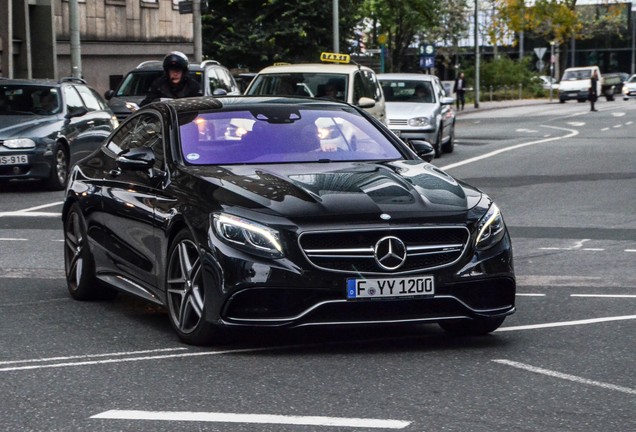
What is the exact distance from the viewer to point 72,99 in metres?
22.2

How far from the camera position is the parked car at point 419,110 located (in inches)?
1134

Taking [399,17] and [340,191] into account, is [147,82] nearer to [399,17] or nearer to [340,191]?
[340,191]

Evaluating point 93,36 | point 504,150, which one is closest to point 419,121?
point 504,150

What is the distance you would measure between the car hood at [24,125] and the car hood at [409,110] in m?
9.15

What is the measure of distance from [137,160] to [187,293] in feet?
3.92

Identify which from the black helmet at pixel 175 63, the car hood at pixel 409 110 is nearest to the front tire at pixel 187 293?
the black helmet at pixel 175 63

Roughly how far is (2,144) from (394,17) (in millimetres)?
46864

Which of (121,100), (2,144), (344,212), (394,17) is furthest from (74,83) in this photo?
(394,17)

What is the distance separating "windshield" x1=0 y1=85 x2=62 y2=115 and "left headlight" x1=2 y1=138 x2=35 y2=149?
1029 mm

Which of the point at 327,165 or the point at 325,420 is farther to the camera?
the point at 327,165

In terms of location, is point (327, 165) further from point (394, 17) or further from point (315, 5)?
point (394, 17)

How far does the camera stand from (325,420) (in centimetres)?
626

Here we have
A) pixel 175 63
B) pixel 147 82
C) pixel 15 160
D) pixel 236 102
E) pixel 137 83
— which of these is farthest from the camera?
pixel 137 83

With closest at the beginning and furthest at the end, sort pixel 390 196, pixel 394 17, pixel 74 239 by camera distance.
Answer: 1. pixel 390 196
2. pixel 74 239
3. pixel 394 17
